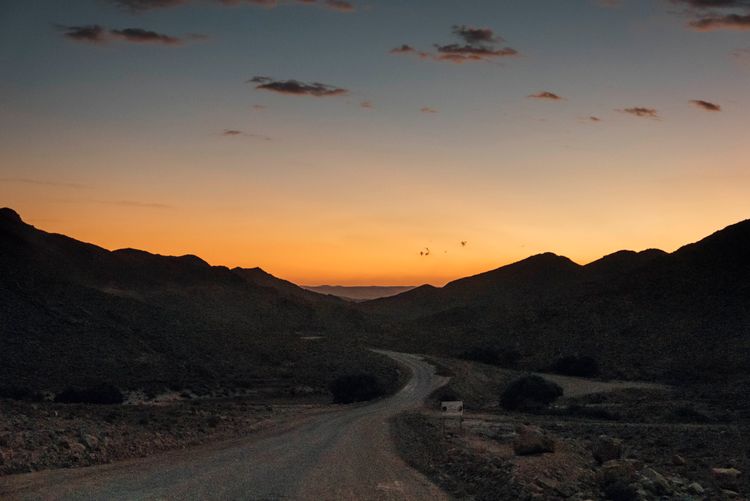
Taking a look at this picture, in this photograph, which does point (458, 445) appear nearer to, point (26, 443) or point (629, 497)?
point (629, 497)

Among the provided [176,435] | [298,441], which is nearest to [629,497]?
[298,441]

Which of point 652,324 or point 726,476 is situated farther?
point 652,324

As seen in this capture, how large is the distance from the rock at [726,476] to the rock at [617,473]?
3828 mm

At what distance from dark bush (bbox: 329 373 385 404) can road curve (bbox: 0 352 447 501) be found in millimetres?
23768

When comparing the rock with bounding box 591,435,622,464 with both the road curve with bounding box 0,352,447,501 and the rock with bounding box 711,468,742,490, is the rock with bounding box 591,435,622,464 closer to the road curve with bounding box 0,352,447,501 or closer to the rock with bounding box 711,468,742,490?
the rock with bounding box 711,468,742,490

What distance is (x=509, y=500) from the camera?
68.7 ft

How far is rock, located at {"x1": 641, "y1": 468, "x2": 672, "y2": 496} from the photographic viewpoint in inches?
895

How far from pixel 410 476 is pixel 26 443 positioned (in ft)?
44.3

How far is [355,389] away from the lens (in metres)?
56.6

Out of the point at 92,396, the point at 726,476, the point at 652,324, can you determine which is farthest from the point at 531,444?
the point at 652,324

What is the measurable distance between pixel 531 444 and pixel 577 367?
56858mm

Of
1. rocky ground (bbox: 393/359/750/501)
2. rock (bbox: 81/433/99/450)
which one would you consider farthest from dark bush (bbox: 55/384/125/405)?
rock (bbox: 81/433/99/450)

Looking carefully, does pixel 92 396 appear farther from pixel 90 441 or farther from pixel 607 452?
pixel 607 452

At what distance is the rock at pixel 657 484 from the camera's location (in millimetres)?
22722
